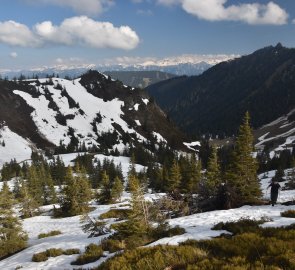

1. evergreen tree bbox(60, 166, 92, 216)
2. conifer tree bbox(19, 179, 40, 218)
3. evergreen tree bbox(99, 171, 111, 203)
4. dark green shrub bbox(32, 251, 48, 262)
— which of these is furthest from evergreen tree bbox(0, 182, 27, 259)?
evergreen tree bbox(99, 171, 111, 203)

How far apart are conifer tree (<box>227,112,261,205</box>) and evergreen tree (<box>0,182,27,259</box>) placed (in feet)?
63.8

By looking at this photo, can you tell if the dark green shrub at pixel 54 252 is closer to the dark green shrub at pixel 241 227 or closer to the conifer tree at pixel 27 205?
the dark green shrub at pixel 241 227

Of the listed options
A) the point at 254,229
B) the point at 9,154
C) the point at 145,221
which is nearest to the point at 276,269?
the point at 254,229

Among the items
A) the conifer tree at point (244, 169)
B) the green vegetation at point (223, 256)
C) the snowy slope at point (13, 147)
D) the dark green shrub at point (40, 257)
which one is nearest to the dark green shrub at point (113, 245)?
the dark green shrub at point (40, 257)

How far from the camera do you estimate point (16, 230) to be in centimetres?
2908

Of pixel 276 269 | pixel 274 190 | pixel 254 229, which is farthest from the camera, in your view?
pixel 274 190

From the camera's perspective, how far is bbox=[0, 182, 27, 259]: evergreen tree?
26.7 metres

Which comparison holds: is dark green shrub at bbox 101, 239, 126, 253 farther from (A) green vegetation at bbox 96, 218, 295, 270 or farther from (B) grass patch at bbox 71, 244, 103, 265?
(A) green vegetation at bbox 96, 218, 295, 270

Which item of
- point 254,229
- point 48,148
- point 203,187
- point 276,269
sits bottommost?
point 48,148

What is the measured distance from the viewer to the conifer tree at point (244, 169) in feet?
111

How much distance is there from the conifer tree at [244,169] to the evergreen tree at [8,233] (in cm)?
1945

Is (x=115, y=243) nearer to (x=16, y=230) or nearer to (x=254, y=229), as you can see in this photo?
(x=254, y=229)

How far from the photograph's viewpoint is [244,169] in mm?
36125

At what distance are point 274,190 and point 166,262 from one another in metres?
17.8
